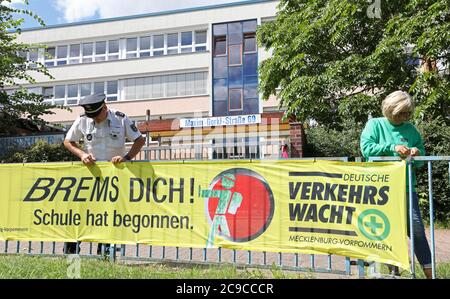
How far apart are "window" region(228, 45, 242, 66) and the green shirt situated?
26.7 m

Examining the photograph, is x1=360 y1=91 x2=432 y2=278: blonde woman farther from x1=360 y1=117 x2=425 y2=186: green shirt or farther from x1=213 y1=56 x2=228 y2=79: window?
x1=213 y1=56 x2=228 y2=79: window

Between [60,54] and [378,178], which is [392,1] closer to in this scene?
[378,178]

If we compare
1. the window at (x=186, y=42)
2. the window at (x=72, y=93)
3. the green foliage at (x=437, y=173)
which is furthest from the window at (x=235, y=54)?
the green foliage at (x=437, y=173)

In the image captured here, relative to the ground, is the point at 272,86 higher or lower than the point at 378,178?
higher

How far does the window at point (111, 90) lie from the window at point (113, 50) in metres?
2.13

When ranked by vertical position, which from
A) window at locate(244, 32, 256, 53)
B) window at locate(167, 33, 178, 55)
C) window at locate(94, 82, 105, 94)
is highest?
window at locate(167, 33, 178, 55)

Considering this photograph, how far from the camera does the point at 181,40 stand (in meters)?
31.8

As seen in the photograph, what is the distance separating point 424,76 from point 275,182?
22.7 feet

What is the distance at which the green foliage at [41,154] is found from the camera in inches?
566

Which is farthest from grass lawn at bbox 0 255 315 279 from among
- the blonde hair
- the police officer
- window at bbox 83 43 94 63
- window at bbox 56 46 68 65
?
window at bbox 56 46 68 65

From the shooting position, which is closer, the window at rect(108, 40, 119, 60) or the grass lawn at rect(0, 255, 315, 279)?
the grass lawn at rect(0, 255, 315, 279)

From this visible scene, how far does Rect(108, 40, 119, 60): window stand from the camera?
32719mm

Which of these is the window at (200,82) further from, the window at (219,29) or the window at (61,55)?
the window at (61,55)

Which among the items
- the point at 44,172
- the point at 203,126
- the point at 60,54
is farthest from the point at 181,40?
the point at 44,172
